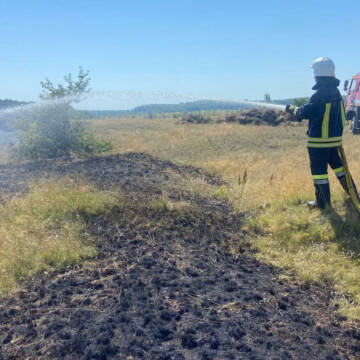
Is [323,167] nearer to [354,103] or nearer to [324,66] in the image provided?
[324,66]

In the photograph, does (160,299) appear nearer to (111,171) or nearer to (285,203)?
(285,203)

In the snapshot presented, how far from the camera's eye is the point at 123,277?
3023mm

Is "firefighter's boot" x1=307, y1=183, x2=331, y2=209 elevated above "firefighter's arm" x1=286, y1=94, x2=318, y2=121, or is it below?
below

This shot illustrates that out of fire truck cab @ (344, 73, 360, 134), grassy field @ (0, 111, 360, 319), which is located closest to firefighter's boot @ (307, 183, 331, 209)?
grassy field @ (0, 111, 360, 319)

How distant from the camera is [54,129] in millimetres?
10898

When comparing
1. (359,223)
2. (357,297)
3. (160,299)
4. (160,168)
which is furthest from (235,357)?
(160,168)

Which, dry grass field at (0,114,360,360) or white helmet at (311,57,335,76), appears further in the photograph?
white helmet at (311,57,335,76)

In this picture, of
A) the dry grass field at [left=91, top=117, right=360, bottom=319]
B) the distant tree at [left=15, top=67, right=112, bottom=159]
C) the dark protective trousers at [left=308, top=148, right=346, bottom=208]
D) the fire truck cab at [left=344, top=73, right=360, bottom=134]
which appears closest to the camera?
the dry grass field at [left=91, top=117, right=360, bottom=319]

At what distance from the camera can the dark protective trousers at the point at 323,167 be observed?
4293mm

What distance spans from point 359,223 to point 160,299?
8.63ft

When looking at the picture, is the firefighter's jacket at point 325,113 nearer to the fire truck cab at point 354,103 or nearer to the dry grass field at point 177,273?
the dry grass field at point 177,273

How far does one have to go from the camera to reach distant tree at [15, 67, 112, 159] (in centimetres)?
1078

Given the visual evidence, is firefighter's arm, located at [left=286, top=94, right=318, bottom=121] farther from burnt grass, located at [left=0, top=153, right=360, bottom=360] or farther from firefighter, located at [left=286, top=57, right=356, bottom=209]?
burnt grass, located at [left=0, top=153, right=360, bottom=360]

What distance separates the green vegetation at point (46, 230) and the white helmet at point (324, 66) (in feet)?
10.4
